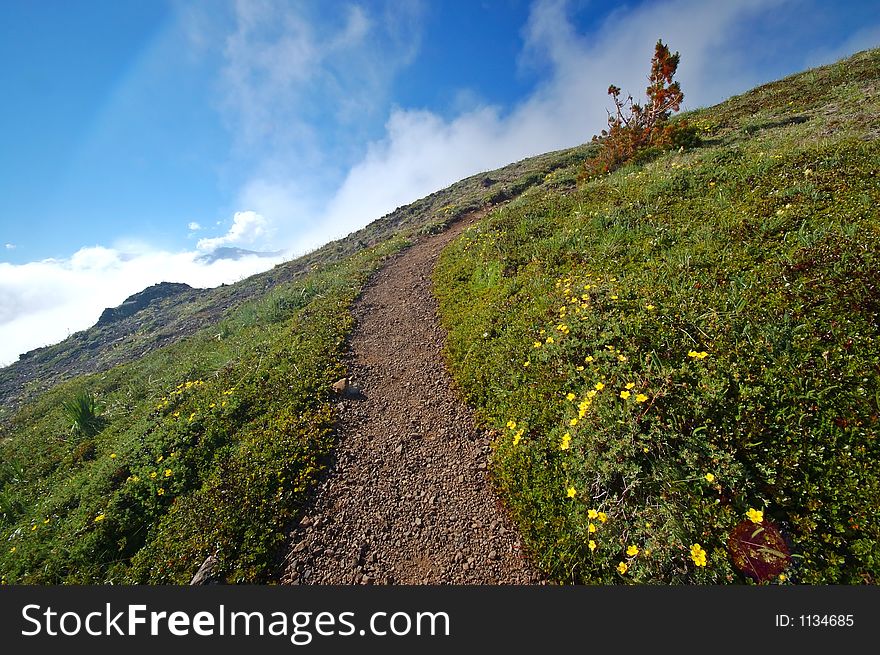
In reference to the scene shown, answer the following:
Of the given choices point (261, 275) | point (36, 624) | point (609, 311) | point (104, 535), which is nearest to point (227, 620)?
point (36, 624)

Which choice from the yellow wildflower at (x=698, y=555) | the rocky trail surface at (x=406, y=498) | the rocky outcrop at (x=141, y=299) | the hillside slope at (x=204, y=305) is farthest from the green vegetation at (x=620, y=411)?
the rocky outcrop at (x=141, y=299)

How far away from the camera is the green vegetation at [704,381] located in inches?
150

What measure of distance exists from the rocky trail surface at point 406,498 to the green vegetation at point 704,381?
44cm

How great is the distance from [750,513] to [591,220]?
936 cm

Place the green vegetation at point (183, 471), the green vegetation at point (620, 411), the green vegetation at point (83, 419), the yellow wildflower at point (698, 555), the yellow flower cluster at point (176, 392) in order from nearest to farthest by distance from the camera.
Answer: the yellow wildflower at point (698, 555), the green vegetation at point (620, 411), the green vegetation at point (183, 471), the yellow flower cluster at point (176, 392), the green vegetation at point (83, 419)

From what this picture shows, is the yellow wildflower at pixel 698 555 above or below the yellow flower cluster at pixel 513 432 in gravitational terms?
below

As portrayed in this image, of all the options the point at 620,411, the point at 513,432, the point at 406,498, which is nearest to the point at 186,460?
the point at 406,498

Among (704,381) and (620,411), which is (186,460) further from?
(704,381)

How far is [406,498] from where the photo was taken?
566cm

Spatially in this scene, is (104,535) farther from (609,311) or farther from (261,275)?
(261,275)

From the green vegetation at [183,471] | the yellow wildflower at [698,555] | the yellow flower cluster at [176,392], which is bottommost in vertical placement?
the yellow wildflower at [698,555]

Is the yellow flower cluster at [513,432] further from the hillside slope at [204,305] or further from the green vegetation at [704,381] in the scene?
the hillside slope at [204,305]

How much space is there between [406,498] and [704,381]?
4.52m

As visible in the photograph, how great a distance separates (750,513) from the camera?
3676 mm
